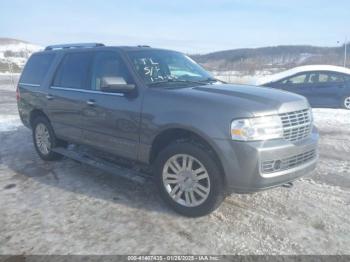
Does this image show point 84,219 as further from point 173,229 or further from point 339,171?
point 339,171

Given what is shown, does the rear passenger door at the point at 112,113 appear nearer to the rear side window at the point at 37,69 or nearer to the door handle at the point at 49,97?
the door handle at the point at 49,97

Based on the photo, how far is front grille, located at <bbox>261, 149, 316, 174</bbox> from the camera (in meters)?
3.46

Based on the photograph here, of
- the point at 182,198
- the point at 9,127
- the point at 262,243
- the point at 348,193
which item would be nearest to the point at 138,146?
the point at 182,198

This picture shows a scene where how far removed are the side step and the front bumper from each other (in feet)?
4.11

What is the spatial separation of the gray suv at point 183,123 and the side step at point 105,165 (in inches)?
7.6

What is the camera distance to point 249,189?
137 inches

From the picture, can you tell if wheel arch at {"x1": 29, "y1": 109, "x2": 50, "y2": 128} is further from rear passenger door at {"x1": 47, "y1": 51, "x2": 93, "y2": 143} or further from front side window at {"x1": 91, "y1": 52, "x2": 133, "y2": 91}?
front side window at {"x1": 91, "y1": 52, "x2": 133, "y2": 91}

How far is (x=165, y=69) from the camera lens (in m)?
4.69

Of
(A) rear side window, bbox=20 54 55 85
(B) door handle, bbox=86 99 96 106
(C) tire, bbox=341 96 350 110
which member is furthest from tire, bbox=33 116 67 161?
(C) tire, bbox=341 96 350 110

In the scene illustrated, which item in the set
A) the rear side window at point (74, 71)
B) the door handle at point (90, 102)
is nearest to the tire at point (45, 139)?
the rear side window at point (74, 71)

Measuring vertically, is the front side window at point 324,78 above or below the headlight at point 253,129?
above

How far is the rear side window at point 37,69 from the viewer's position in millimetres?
5988

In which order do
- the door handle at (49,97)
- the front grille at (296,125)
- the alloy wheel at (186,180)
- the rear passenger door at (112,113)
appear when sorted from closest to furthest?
1. the front grille at (296,125)
2. the alloy wheel at (186,180)
3. the rear passenger door at (112,113)
4. the door handle at (49,97)

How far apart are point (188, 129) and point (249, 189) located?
2.93ft
